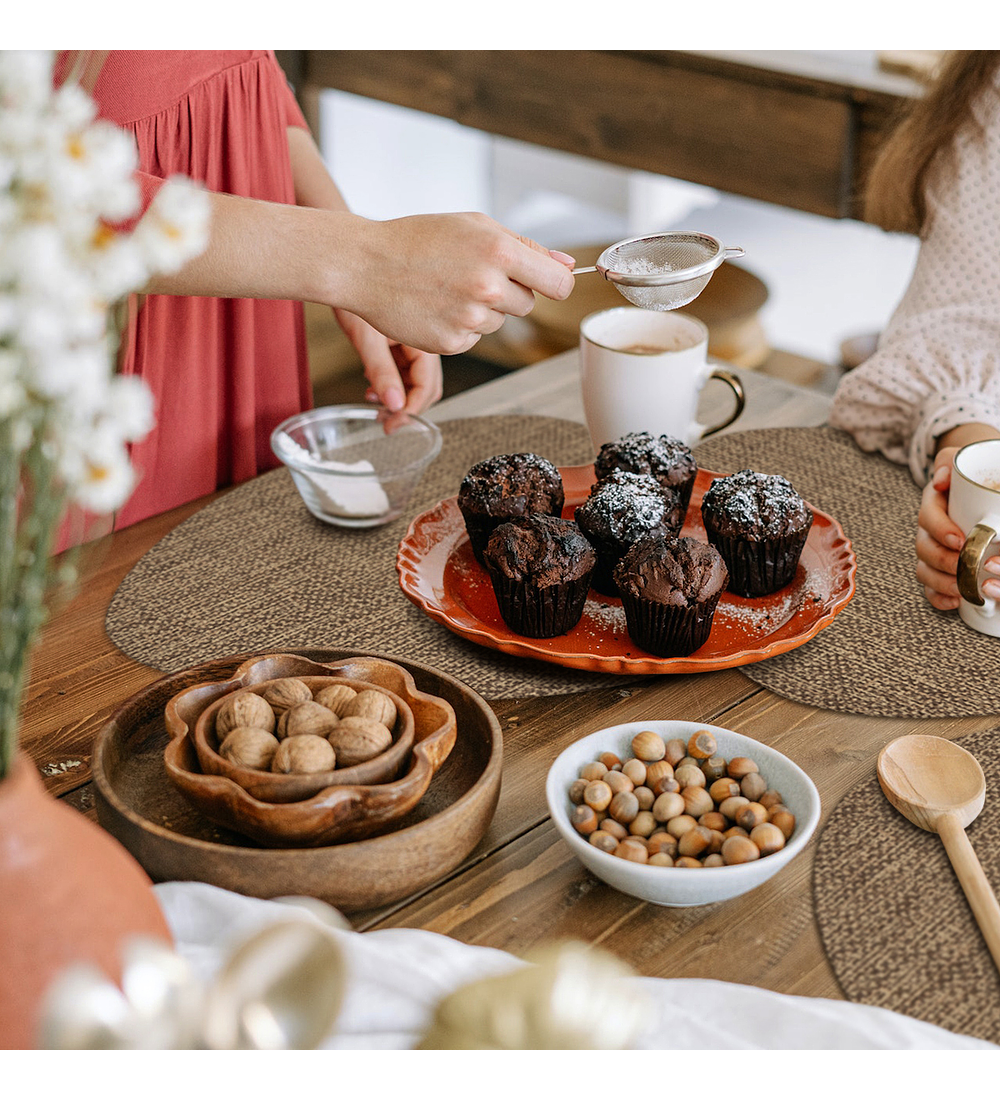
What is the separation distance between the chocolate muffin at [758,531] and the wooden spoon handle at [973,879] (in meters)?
0.37

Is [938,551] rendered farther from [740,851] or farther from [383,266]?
[383,266]

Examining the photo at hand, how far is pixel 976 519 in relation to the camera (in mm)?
1092

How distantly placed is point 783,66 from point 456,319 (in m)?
1.94

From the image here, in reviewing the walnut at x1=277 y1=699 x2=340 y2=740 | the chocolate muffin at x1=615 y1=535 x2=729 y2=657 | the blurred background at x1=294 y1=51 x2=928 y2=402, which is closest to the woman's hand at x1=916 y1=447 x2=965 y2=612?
the chocolate muffin at x1=615 y1=535 x2=729 y2=657

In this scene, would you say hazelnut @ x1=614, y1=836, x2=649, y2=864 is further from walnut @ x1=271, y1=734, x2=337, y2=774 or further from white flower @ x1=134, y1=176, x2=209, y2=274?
white flower @ x1=134, y1=176, x2=209, y2=274

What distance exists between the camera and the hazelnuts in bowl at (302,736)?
0.76 m

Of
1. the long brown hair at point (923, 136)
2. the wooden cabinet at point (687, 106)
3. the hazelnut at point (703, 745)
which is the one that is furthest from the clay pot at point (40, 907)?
the wooden cabinet at point (687, 106)

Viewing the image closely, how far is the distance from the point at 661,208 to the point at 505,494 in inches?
132

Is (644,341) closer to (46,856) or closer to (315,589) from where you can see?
(315,589)

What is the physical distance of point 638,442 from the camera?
50.1 inches

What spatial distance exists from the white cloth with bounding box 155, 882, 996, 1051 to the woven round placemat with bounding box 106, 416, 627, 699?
1.19 ft

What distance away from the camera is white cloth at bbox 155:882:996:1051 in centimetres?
66
